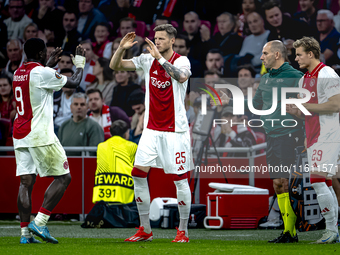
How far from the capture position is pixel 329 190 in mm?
4840

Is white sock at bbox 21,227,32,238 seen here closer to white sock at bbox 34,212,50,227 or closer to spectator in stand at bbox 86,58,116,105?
white sock at bbox 34,212,50,227

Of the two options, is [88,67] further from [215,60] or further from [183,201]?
[183,201]

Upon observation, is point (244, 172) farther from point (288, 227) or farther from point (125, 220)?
point (288, 227)

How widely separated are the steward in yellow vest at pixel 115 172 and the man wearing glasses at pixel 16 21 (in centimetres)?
518

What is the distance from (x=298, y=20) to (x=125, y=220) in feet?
18.9

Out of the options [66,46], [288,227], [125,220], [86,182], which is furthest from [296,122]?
[66,46]

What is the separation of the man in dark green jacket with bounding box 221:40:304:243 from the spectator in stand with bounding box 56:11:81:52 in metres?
6.86

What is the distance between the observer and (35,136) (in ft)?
16.1

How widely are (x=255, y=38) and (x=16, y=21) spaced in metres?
5.63

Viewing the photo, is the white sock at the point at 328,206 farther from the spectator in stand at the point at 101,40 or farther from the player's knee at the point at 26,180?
the spectator in stand at the point at 101,40

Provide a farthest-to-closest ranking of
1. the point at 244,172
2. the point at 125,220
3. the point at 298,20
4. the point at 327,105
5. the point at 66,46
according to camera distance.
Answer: the point at 66,46, the point at 298,20, the point at 244,172, the point at 125,220, the point at 327,105

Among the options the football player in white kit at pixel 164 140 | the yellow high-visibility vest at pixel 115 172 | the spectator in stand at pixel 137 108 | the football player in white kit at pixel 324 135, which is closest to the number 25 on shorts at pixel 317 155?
the football player in white kit at pixel 324 135

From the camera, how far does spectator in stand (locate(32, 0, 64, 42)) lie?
445 inches

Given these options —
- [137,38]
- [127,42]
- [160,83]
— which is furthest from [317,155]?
[137,38]
